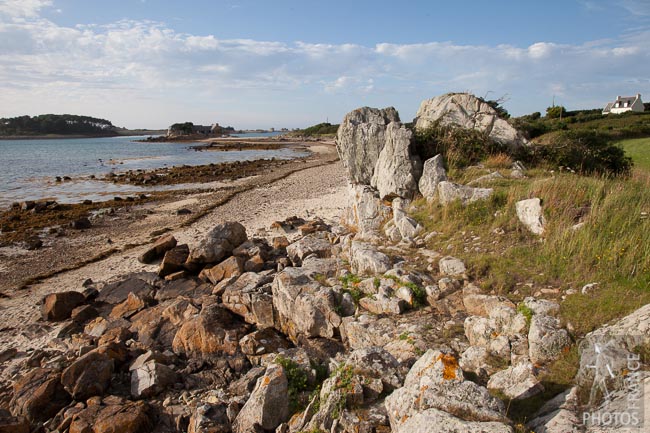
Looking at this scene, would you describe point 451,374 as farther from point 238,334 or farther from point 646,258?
point 238,334

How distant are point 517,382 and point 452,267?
3.18m

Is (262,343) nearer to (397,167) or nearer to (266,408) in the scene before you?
(266,408)

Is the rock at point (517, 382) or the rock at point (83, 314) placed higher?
the rock at point (517, 382)

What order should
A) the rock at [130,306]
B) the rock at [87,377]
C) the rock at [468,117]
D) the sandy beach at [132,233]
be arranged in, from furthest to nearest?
the rock at [468,117]
the sandy beach at [132,233]
the rock at [130,306]
the rock at [87,377]

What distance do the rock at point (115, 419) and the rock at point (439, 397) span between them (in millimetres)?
4164

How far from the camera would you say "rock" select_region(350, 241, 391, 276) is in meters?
8.37

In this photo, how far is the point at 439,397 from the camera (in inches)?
150

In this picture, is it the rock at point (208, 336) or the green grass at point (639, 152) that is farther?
the green grass at point (639, 152)

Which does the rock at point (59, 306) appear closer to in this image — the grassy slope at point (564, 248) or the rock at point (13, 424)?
the rock at point (13, 424)

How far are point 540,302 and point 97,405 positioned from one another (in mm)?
7409

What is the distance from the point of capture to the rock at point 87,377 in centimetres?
706

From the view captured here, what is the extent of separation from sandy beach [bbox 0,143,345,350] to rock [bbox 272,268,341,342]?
20.4 ft

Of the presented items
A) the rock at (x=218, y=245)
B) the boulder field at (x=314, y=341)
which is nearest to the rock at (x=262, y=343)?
the boulder field at (x=314, y=341)

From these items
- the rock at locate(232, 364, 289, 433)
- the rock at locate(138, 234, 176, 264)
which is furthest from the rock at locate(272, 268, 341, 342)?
the rock at locate(138, 234, 176, 264)
